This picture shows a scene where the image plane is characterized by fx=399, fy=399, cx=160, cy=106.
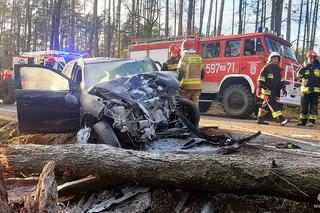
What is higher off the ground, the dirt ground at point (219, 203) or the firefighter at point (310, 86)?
the firefighter at point (310, 86)

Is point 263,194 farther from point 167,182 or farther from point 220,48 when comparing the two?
point 220,48

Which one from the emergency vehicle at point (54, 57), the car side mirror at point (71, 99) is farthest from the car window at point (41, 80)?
the emergency vehicle at point (54, 57)

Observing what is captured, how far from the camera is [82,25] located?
43.5 meters

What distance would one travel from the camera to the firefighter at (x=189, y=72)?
25.1ft

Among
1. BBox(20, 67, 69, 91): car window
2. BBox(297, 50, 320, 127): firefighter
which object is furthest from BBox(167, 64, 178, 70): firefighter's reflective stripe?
BBox(297, 50, 320, 127): firefighter

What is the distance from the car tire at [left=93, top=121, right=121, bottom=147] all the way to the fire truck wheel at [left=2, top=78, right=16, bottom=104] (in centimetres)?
1060

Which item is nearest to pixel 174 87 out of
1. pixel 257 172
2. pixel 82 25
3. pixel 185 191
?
pixel 185 191

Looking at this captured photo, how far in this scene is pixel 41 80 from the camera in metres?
6.61

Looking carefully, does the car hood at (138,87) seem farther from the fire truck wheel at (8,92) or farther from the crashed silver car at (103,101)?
the fire truck wheel at (8,92)

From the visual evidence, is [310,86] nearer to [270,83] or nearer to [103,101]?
[270,83]

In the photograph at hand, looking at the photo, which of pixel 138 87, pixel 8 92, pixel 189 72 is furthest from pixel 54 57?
pixel 138 87

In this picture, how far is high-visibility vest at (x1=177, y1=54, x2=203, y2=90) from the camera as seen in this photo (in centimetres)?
766

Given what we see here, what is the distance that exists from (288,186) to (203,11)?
30856 millimetres

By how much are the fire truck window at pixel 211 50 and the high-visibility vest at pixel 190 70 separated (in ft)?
13.0
